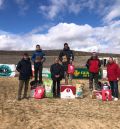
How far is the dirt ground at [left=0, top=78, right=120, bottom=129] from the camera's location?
10555mm

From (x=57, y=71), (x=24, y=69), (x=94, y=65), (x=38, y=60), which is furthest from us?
(x=94, y=65)

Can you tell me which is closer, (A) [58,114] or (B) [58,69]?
(A) [58,114]

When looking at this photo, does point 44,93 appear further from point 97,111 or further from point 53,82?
point 97,111

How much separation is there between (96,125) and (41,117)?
5.82ft

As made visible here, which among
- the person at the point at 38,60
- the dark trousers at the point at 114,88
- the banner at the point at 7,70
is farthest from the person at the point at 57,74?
the banner at the point at 7,70

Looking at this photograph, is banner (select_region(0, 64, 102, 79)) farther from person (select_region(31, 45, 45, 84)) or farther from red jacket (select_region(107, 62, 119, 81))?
red jacket (select_region(107, 62, 119, 81))

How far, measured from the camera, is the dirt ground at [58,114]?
10.6 m

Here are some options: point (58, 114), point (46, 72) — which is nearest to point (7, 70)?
point (46, 72)

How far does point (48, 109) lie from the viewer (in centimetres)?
1233

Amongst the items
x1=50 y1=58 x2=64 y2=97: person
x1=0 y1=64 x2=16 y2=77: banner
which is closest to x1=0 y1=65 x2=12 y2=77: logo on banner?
x1=0 y1=64 x2=16 y2=77: banner

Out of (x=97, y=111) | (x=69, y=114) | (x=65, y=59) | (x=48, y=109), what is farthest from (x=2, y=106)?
(x=65, y=59)

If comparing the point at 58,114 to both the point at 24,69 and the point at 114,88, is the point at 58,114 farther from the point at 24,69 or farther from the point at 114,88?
the point at 114,88

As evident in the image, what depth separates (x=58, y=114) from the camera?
11.6 meters

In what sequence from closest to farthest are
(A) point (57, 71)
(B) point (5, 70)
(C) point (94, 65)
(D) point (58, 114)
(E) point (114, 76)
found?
(D) point (58, 114) → (E) point (114, 76) → (A) point (57, 71) → (C) point (94, 65) → (B) point (5, 70)
